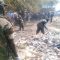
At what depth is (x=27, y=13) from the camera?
3.94 feet

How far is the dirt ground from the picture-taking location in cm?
113

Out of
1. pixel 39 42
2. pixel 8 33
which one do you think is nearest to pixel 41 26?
pixel 39 42

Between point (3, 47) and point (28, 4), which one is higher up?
point (28, 4)

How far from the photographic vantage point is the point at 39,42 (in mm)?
1156

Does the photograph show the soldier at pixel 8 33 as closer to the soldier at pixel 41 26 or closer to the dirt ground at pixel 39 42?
the dirt ground at pixel 39 42

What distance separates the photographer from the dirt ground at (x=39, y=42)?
113cm

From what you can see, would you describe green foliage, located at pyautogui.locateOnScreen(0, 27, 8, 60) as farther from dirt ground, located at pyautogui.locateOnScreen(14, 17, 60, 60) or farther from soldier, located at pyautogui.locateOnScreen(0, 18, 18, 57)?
dirt ground, located at pyautogui.locateOnScreen(14, 17, 60, 60)

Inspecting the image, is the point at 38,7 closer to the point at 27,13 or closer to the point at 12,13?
the point at 27,13

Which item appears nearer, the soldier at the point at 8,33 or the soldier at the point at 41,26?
the soldier at the point at 8,33

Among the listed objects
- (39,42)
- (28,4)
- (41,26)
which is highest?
(28,4)

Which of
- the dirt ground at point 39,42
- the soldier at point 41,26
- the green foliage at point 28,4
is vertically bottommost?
the dirt ground at point 39,42

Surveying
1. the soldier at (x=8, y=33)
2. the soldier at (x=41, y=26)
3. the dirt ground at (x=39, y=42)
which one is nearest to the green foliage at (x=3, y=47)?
the soldier at (x=8, y=33)

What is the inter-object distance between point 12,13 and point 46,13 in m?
0.27

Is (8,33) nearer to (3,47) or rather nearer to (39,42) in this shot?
(3,47)
